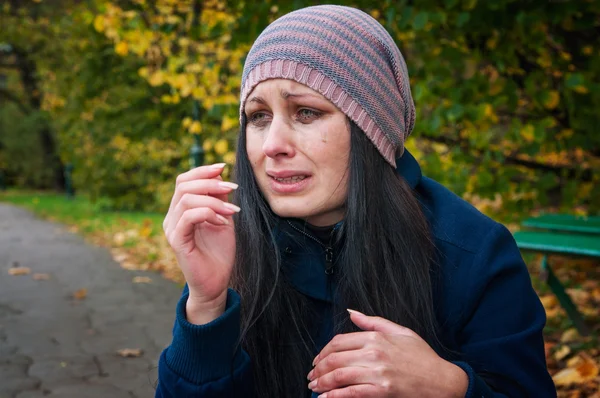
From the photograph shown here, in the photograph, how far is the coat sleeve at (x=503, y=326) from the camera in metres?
1.53

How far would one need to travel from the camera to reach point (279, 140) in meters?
1.66

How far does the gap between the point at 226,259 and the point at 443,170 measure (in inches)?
112

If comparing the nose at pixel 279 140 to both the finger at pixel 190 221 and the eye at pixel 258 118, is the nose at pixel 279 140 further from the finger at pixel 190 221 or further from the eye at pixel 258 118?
the finger at pixel 190 221

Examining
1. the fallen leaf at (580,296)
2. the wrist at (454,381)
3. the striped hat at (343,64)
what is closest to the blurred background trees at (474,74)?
the fallen leaf at (580,296)

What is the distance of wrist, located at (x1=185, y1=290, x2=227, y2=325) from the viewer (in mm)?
1649

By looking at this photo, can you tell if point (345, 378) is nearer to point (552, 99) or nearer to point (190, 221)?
point (190, 221)

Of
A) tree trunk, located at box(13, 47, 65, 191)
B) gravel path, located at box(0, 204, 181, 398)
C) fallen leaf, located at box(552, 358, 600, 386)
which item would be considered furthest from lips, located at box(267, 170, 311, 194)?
tree trunk, located at box(13, 47, 65, 191)

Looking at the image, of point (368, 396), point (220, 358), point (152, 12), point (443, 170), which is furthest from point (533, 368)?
point (152, 12)

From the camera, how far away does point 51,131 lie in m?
27.7

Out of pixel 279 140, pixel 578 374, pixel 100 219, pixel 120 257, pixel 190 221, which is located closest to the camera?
pixel 190 221

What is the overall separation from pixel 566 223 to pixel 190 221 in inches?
130

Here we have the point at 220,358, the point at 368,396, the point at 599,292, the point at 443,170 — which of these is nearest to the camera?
the point at 368,396

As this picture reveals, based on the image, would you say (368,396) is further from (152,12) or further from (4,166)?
(4,166)

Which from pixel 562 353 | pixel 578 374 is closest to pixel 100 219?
pixel 562 353
